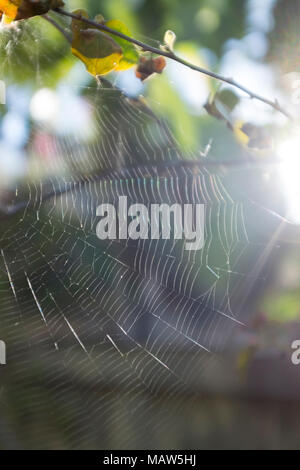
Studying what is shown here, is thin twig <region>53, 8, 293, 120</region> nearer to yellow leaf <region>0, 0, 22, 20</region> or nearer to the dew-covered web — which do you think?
yellow leaf <region>0, 0, 22, 20</region>

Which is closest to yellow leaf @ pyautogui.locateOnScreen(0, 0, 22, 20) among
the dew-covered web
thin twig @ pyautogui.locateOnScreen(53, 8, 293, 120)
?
thin twig @ pyautogui.locateOnScreen(53, 8, 293, 120)

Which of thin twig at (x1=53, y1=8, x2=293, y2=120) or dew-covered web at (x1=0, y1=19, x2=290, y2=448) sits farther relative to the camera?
dew-covered web at (x1=0, y1=19, x2=290, y2=448)

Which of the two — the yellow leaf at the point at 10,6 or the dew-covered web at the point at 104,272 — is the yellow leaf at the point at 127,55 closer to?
the yellow leaf at the point at 10,6

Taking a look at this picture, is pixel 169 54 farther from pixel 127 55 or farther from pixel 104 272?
pixel 104 272

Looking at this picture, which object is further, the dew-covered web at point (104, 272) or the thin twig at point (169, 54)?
the dew-covered web at point (104, 272)

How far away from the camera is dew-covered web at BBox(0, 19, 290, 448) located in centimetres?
83

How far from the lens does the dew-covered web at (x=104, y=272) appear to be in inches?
32.8

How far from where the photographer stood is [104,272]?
1.08 m

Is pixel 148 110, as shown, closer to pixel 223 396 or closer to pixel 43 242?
pixel 43 242

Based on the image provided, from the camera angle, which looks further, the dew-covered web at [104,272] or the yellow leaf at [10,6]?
the dew-covered web at [104,272]

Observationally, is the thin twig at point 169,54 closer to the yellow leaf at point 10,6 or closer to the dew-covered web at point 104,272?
the yellow leaf at point 10,6

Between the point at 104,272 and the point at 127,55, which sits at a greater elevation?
the point at 127,55

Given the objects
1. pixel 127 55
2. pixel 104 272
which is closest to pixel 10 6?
pixel 127 55

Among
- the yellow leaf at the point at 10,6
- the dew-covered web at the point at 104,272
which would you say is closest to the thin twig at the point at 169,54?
the yellow leaf at the point at 10,6
